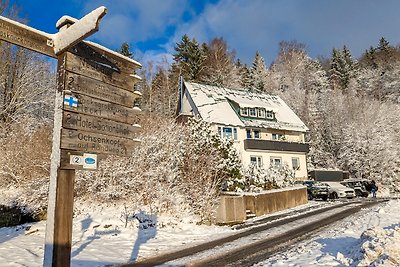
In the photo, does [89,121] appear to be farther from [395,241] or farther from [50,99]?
A: [50,99]

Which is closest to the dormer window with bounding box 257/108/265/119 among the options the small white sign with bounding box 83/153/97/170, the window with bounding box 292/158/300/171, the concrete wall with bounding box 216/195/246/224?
the window with bounding box 292/158/300/171

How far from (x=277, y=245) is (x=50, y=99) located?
65.0 ft

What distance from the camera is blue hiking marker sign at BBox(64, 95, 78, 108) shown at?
3914mm

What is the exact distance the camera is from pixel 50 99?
23.8 m

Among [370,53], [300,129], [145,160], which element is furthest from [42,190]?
[370,53]

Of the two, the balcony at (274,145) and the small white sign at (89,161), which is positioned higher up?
the balcony at (274,145)

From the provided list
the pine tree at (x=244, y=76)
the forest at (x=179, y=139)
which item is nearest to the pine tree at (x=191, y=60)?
the forest at (x=179, y=139)

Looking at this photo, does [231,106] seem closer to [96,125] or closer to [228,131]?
[228,131]

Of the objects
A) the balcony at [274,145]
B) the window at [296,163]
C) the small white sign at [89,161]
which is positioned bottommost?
the small white sign at [89,161]

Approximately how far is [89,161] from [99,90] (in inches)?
38.2

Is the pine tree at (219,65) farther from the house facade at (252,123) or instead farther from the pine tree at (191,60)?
the house facade at (252,123)

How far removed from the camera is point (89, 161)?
13.4ft

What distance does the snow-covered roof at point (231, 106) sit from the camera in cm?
3494

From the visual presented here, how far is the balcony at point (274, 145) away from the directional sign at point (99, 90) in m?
31.3
